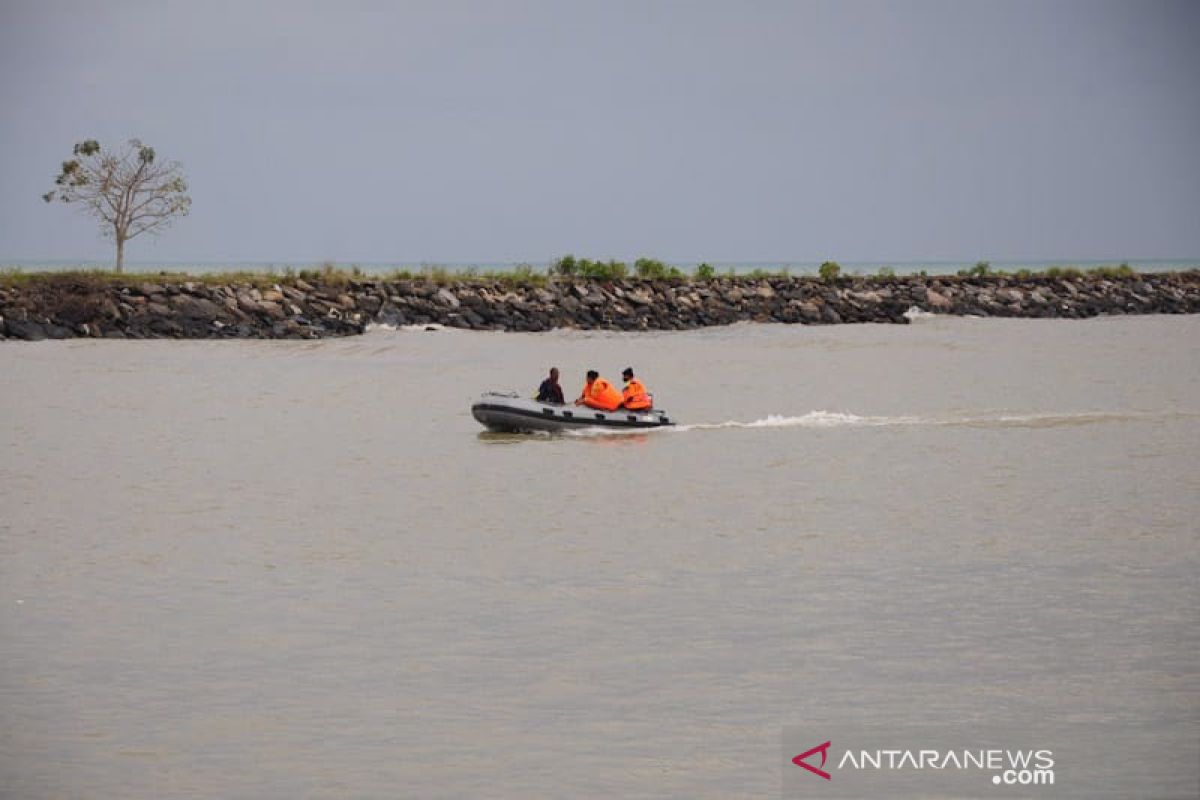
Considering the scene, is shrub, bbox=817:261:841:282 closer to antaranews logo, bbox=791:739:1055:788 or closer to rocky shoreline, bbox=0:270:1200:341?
rocky shoreline, bbox=0:270:1200:341

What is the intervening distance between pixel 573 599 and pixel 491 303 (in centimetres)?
5407

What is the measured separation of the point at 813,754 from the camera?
1223cm

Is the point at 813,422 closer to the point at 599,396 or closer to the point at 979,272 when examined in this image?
the point at 599,396

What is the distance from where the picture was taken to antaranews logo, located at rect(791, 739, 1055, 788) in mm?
11820

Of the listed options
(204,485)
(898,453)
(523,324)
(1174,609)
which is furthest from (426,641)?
(523,324)

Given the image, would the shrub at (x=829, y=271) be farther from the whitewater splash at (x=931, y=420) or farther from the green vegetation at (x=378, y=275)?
the whitewater splash at (x=931, y=420)

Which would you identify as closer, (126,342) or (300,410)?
(300,410)

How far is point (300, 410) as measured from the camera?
4109 centimetres

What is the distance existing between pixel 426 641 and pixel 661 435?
19861 mm

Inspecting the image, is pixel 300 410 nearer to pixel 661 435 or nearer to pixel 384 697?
pixel 661 435

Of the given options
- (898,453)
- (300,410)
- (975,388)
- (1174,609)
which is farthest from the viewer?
(975,388)

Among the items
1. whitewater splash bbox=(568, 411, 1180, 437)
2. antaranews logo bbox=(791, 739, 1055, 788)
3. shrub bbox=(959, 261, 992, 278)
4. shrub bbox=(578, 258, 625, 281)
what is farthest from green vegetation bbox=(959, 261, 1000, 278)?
antaranews logo bbox=(791, 739, 1055, 788)

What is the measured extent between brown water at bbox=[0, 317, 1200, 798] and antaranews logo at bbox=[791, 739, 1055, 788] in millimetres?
218

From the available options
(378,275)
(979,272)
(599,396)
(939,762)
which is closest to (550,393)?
(599,396)
